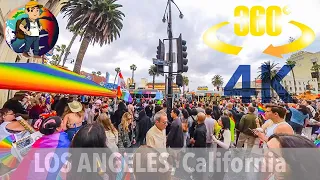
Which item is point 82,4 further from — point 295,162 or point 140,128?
point 295,162

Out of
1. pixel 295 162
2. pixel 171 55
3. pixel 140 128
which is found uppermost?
pixel 171 55

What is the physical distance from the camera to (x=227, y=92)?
145 feet

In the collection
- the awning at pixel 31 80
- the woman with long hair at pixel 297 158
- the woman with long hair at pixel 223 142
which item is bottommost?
the woman with long hair at pixel 223 142

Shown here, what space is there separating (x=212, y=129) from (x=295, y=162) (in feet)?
13.4

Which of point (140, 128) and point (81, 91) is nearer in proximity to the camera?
point (81, 91)

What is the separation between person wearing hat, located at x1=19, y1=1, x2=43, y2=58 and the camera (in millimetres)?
8848

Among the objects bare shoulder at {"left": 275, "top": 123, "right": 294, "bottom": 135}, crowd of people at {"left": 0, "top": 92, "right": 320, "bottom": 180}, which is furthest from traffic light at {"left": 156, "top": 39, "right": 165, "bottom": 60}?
bare shoulder at {"left": 275, "top": 123, "right": 294, "bottom": 135}

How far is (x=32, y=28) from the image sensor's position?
9.59m

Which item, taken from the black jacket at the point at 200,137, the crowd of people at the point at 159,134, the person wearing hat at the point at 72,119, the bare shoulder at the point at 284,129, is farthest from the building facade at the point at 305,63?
the person wearing hat at the point at 72,119

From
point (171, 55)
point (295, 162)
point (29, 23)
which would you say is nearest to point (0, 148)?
point (295, 162)

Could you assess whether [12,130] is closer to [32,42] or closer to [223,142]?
[223,142]

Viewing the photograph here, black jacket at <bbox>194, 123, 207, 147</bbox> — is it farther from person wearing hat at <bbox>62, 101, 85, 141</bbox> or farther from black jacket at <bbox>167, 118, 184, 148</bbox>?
person wearing hat at <bbox>62, 101, 85, 141</bbox>

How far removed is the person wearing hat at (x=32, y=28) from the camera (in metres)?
8.85

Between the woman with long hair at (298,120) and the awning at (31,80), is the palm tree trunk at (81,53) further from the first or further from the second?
the woman with long hair at (298,120)
